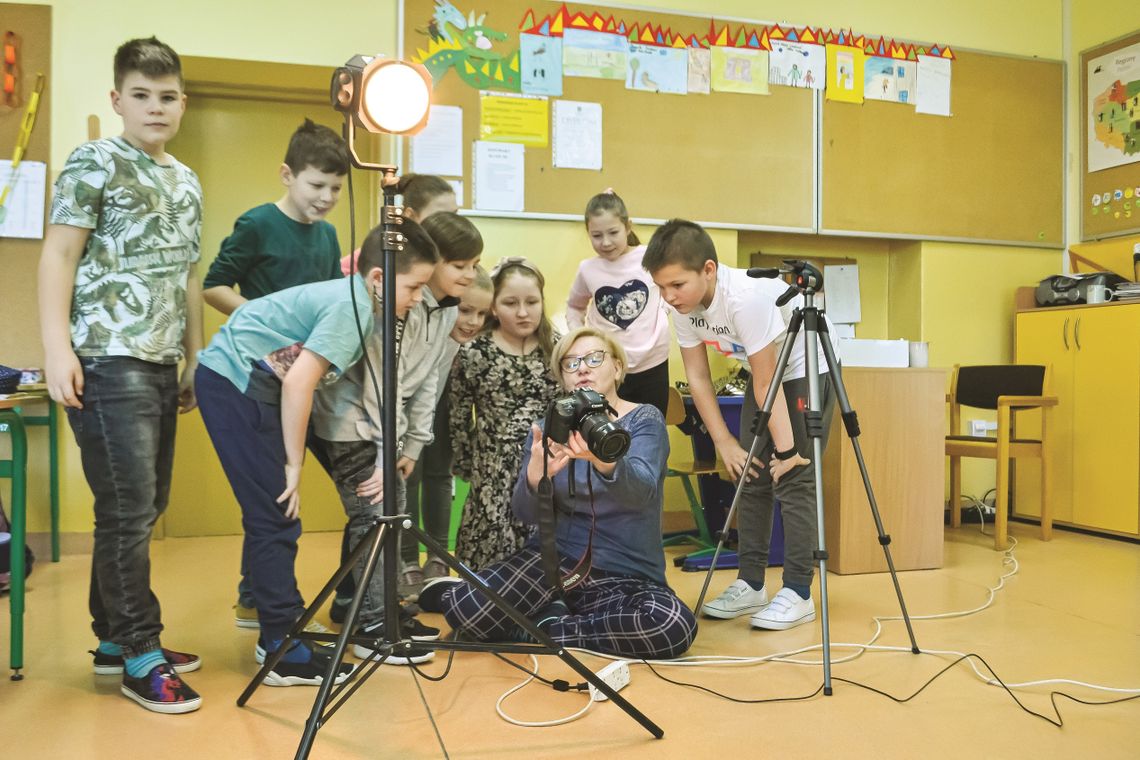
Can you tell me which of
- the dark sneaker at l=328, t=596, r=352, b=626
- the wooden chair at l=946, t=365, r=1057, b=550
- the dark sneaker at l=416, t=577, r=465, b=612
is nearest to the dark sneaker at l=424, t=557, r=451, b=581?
the dark sneaker at l=416, t=577, r=465, b=612

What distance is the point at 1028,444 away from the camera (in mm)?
3594

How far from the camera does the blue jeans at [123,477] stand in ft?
5.49

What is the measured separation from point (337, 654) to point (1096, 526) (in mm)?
3569

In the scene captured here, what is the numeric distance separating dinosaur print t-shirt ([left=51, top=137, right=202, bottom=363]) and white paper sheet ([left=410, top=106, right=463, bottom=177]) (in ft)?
5.54

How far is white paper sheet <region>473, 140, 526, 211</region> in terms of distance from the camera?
11.5 ft

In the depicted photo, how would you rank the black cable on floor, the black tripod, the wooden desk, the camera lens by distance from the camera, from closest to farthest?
the black tripod < the camera lens < the black cable on floor < the wooden desk

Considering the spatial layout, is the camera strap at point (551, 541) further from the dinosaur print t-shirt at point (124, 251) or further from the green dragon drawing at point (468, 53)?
the green dragon drawing at point (468, 53)

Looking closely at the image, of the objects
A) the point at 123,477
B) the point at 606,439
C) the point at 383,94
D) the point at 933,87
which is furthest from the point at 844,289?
the point at 123,477

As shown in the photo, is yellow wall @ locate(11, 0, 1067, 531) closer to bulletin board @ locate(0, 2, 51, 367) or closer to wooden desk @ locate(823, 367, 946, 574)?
bulletin board @ locate(0, 2, 51, 367)

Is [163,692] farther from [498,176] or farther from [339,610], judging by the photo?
[498,176]

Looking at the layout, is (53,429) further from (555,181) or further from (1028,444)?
(1028,444)

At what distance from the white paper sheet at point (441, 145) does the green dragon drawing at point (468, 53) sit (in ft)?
0.48

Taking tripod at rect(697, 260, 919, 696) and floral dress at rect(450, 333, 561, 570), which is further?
floral dress at rect(450, 333, 561, 570)

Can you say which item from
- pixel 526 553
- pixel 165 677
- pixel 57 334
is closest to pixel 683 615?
pixel 526 553
